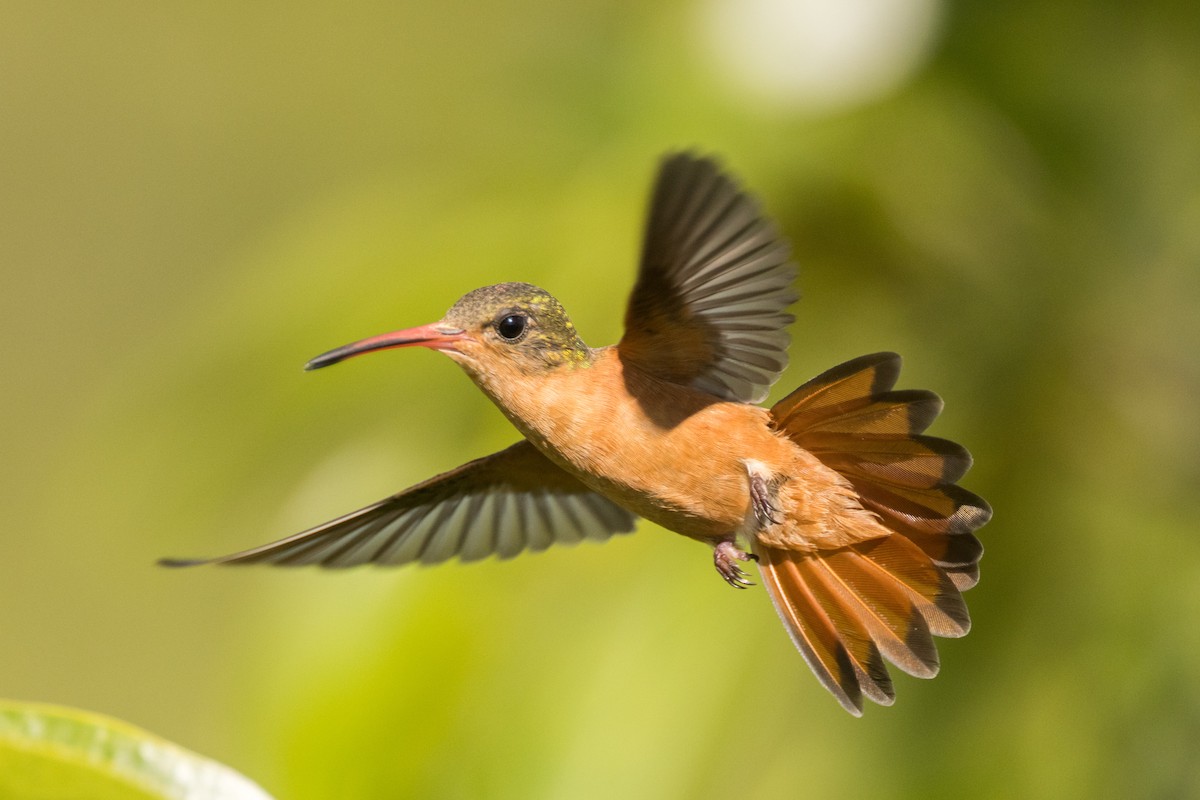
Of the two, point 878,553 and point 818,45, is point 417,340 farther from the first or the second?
point 818,45

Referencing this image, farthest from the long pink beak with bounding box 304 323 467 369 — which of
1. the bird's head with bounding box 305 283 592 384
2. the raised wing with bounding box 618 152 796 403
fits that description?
the raised wing with bounding box 618 152 796 403

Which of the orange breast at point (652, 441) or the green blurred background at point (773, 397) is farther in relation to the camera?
the green blurred background at point (773, 397)

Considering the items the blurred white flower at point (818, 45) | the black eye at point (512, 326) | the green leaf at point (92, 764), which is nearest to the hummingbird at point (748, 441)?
the black eye at point (512, 326)

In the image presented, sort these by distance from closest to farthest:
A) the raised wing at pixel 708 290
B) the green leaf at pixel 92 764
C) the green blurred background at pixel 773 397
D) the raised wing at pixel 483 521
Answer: the green leaf at pixel 92 764 → the raised wing at pixel 708 290 → the raised wing at pixel 483 521 → the green blurred background at pixel 773 397

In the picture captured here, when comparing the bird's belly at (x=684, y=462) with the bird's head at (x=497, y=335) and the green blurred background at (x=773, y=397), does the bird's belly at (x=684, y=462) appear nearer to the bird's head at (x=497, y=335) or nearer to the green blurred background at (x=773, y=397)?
the bird's head at (x=497, y=335)

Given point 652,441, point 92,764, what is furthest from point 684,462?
point 92,764
